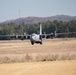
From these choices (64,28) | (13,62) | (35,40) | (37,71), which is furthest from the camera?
(64,28)

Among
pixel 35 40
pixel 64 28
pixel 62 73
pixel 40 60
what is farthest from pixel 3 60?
pixel 64 28

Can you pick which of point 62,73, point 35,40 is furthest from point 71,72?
point 35,40

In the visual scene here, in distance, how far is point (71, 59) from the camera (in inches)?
1118

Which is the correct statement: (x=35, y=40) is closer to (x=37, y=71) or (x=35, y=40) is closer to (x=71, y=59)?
(x=71, y=59)

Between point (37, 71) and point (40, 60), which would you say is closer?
point (37, 71)

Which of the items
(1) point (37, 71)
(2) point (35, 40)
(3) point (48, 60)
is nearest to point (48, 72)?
(1) point (37, 71)

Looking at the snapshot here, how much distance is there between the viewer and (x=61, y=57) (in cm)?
2914

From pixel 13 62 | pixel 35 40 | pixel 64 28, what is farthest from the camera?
pixel 64 28

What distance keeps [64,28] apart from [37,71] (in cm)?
17235

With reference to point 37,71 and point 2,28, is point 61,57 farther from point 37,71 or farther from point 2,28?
point 2,28

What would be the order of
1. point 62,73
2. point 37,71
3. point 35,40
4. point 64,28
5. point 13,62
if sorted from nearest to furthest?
point 62,73 < point 37,71 < point 13,62 < point 35,40 < point 64,28

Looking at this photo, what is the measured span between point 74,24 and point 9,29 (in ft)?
139

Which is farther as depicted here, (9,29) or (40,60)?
(9,29)

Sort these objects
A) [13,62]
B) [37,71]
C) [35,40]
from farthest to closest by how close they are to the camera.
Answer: [35,40] < [13,62] < [37,71]
